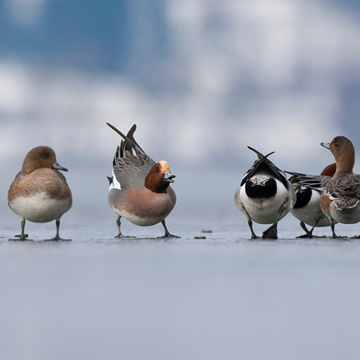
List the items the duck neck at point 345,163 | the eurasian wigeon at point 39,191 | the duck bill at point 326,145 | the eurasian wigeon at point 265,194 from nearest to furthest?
the eurasian wigeon at point 39,191 < the eurasian wigeon at point 265,194 < the duck neck at point 345,163 < the duck bill at point 326,145

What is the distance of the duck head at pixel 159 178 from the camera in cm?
649

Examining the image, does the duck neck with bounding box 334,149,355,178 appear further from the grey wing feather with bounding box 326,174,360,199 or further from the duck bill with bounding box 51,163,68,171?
the duck bill with bounding box 51,163,68,171

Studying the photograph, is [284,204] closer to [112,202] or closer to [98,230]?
[112,202]

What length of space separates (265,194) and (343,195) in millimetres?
748

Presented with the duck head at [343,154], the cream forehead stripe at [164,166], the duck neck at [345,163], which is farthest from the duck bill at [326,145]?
the cream forehead stripe at [164,166]

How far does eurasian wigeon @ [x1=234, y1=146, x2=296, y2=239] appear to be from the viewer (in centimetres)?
644

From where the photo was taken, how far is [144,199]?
6484 millimetres

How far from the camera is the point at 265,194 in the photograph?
6.43 metres

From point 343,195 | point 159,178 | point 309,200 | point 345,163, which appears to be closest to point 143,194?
point 159,178

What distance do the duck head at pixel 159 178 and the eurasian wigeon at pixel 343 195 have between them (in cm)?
147

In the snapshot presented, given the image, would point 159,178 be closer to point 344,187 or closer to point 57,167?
point 57,167

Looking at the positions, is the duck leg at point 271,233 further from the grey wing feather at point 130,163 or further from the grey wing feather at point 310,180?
the grey wing feather at point 130,163

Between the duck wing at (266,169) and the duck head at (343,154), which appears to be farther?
the duck head at (343,154)

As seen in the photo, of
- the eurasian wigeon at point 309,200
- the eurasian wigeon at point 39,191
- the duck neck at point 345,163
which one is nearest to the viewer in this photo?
the eurasian wigeon at point 39,191
